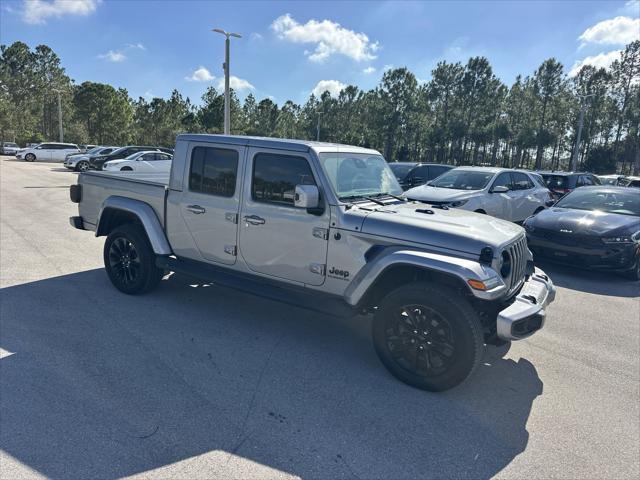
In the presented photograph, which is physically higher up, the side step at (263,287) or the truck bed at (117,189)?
the truck bed at (117,189)

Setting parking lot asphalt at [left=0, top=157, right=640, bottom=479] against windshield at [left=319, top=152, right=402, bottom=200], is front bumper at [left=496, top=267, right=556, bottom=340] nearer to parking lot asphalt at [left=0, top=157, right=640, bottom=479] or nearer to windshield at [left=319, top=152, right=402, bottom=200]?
parking lot asphalt at [left=0, top=157, right=640, bottom=479]

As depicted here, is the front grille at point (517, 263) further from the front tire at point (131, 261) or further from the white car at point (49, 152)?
the white car at point (49, 152)

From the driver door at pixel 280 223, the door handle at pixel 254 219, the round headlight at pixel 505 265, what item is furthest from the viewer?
the door handle at pixel 254 219

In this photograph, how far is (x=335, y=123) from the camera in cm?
7344

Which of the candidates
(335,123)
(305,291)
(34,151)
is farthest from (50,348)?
(335,123)

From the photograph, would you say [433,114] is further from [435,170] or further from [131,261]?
[131,261]

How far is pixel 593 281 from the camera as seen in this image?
24.2ft

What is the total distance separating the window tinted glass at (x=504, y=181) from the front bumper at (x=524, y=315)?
6385 mm

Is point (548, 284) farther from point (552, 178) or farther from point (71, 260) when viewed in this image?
point (552, 178)

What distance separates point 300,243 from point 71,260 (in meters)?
4.71

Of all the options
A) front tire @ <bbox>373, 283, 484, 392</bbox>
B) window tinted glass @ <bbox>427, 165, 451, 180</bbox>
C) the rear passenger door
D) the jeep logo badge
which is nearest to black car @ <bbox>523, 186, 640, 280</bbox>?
front tire @ <bbox>373, 283, 484, 392</bbox>

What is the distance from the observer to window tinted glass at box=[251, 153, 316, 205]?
408 centimetres

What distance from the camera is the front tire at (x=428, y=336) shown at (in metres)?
3.29

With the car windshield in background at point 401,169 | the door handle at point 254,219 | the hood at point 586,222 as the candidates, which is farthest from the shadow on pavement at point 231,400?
the car windshield in background at point 401,169
